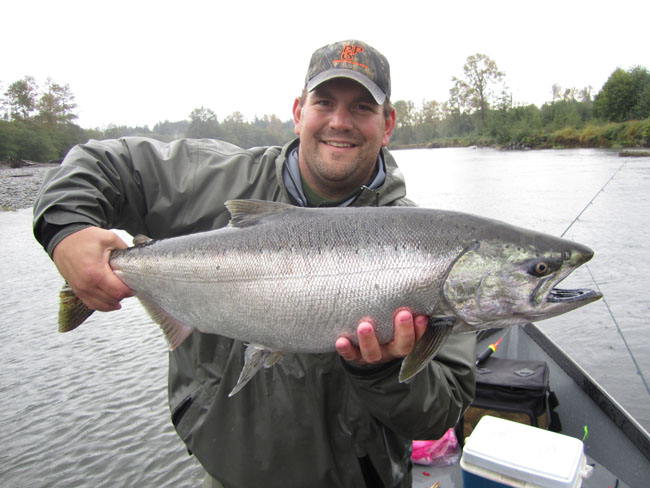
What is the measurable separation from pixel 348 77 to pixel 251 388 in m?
1.85

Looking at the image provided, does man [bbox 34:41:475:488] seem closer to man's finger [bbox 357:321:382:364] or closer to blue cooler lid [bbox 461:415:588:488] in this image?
man's finger [bbox 357:321:382:364]

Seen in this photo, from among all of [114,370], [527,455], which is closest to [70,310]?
[527,455]

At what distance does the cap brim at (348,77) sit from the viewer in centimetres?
281

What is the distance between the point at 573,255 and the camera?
229 cm

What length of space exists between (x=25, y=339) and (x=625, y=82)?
79.1 meters

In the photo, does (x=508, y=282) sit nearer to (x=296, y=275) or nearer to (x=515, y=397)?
(x=296, y=275)

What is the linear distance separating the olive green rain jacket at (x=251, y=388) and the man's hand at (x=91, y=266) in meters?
0.10

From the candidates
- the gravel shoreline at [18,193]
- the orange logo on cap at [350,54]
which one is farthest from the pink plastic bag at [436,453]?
the gravel shoreline at [18,193]

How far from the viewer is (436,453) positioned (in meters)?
4.37

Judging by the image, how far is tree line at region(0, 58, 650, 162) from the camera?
50.5 metres

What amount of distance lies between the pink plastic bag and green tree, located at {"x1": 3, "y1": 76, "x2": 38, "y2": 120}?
3260 inches

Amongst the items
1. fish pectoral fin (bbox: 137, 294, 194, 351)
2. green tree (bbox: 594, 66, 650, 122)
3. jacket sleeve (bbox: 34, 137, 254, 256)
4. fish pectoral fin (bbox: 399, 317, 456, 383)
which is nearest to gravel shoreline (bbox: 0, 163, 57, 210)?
jacket sleeve (bbox: 34, 137, 254, 256)

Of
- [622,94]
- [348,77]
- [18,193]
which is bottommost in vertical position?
[18,193]

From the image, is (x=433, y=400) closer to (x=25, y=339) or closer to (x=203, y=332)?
(x=203, y=332)
